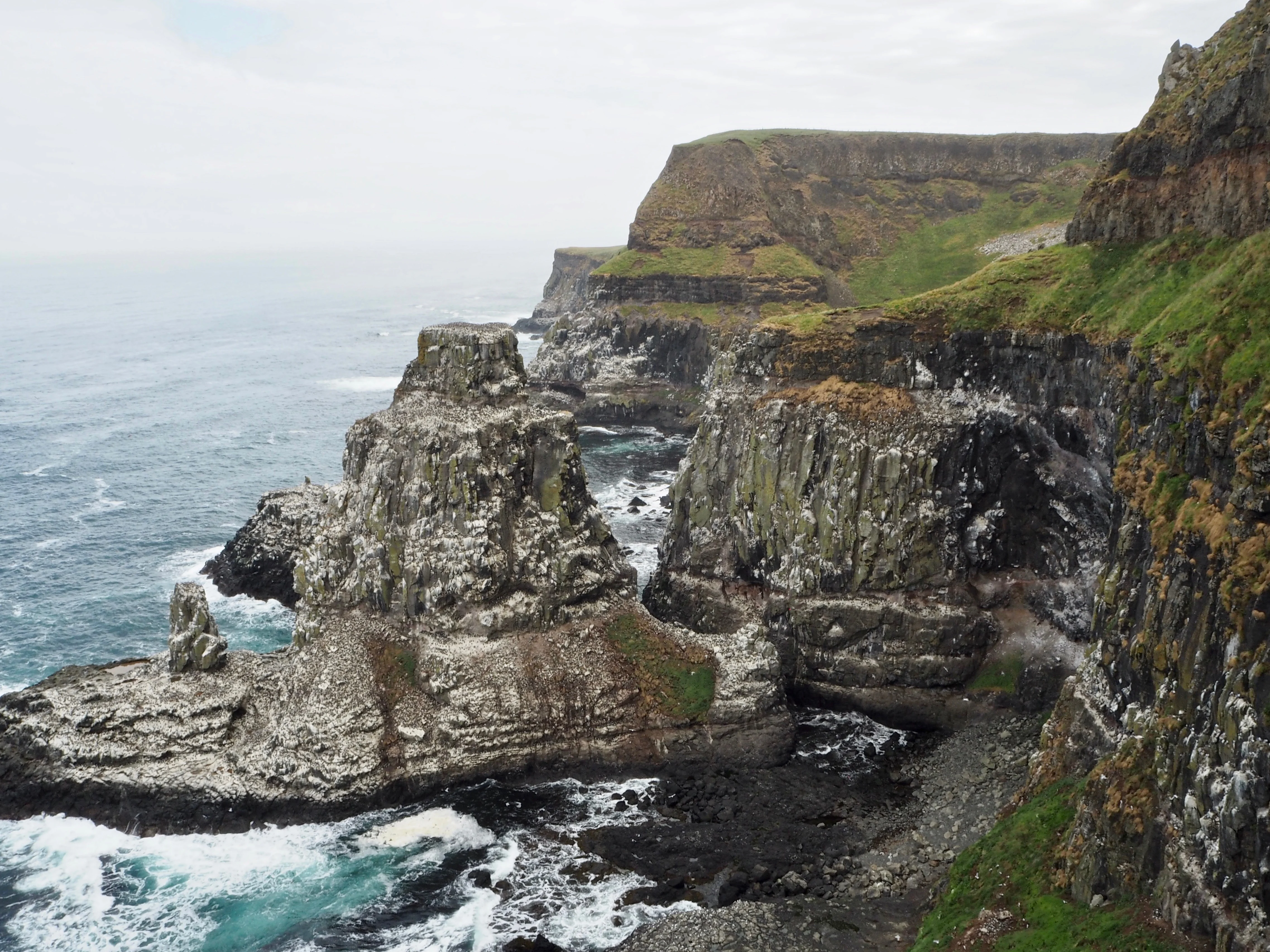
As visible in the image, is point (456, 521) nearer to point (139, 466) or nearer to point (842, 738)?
point (842, 738)

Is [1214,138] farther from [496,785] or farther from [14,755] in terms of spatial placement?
[14,755]

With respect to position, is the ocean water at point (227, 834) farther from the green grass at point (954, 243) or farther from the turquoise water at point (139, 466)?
the green grass at point (954, 243)

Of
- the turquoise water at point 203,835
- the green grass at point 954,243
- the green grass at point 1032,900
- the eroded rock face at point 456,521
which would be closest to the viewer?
the green grass at point 1032,900

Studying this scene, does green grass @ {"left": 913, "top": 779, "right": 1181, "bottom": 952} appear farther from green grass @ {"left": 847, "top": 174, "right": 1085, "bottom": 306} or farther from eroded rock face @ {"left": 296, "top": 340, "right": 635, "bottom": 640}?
green grass @ {"left": 847, "top": 174, "right": 1085, "bottom": 306}

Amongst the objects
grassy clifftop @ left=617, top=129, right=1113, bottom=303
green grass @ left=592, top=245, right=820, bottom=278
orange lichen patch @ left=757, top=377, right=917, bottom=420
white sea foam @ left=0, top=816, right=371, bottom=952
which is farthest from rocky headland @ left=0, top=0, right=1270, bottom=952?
grassy clifftop @ left=617, top=129, right=1113, bottom=303

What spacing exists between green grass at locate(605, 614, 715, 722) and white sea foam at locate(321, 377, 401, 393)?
306ft

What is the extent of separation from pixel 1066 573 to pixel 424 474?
32.1m

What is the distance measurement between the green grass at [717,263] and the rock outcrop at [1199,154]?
71706mm

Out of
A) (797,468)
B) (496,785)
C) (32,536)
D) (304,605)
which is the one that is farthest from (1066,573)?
(32,536)

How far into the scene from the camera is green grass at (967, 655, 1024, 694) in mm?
49812

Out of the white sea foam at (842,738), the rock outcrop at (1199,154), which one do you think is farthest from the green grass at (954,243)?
the white sea foam at (842,738)

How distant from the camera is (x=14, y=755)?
43.9 meters

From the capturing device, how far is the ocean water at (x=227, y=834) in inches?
1469

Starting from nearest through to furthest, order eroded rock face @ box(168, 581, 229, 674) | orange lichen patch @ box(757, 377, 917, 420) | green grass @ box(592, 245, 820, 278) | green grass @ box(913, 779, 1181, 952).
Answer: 1. green grass @ box(913, 779, 1181, 952)
2. eroded rock face @ box(168, 581, 229, 674)
3. orange lichen patch @ box(757, 377, 917, 420)
4. green grass @ box(592, 245, 820, 278)
